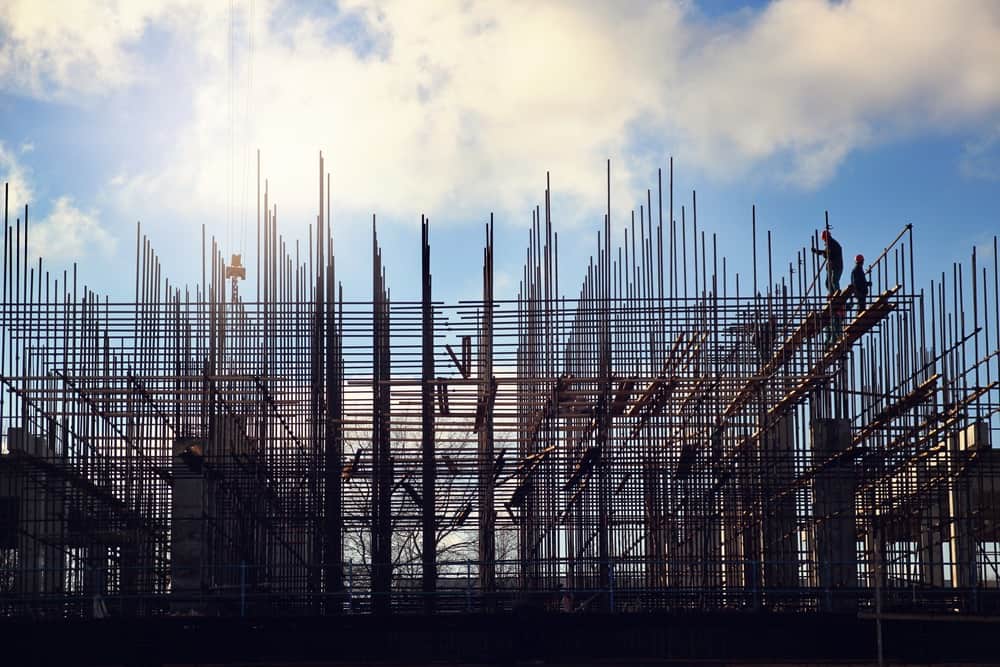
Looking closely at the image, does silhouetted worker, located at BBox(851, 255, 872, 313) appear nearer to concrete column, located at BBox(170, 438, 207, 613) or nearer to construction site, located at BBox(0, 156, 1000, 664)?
construction site, located at BBox(0, 156, 1000, 664)

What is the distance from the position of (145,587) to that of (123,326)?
5035 millimetres

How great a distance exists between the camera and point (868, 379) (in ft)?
88.0

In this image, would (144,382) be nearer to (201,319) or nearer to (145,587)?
(201,319)

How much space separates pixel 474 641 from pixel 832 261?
910cm

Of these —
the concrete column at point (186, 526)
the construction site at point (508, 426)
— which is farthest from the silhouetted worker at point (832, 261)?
the concrete column at point (186, 526)

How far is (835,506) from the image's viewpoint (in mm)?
27047

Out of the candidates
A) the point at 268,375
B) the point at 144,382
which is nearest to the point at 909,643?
the point at 268,375

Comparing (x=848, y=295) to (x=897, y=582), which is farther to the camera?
(x=897, y=582)

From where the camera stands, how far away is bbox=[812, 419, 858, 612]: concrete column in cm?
2450

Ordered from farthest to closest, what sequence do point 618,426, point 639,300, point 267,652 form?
point 618,426 → point 639,300 → point 267,652

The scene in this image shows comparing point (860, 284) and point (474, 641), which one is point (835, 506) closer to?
point (860, 284)

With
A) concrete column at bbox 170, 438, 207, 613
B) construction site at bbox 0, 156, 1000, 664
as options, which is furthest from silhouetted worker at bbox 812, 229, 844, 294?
concrete column at bbox 170, 438, 207, 613

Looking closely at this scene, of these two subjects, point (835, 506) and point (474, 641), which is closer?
point (474, 641)

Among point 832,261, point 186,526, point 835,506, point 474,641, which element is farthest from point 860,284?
point 186,526
